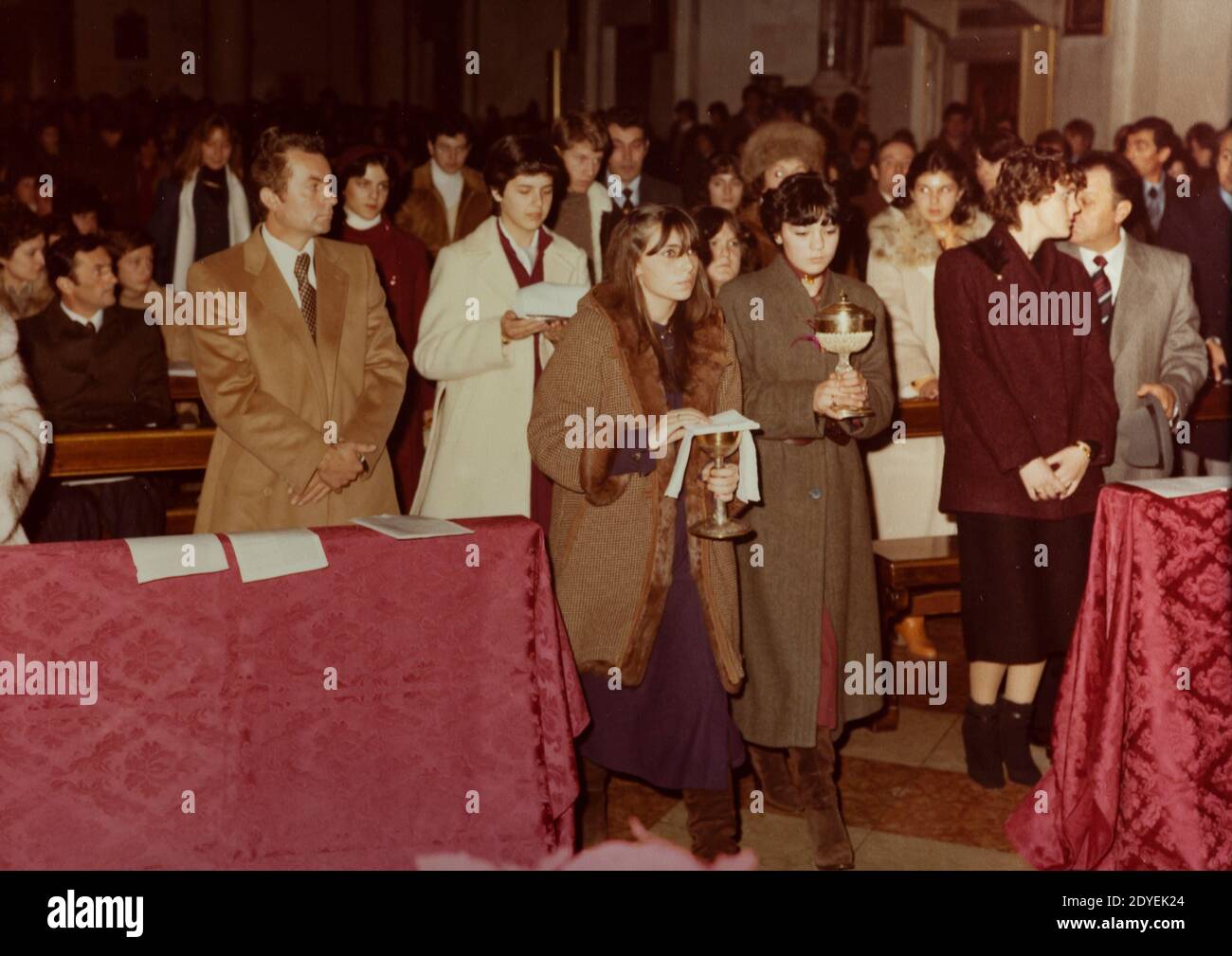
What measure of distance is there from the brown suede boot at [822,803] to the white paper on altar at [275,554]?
5.18ft

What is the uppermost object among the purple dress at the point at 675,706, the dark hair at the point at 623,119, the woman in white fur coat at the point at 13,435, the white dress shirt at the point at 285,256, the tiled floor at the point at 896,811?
the dark hair at the point at 623,119

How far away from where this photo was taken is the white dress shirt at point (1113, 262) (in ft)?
16.2

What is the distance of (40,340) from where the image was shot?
556cm

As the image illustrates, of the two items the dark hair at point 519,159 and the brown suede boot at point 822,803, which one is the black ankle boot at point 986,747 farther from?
the dark hair at point 519,159

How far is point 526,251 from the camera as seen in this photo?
15.9 ft

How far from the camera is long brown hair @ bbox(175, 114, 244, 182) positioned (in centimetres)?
836

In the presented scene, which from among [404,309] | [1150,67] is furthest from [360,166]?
[1150,67]

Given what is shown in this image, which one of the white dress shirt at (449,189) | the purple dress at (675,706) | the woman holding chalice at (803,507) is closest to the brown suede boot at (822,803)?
the woman holding chalice at (803,507)

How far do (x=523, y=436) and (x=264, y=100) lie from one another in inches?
527

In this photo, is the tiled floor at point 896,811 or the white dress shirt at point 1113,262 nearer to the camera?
the tiled floor at point 896,811

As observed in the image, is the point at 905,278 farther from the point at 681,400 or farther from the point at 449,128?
the point at 449,128

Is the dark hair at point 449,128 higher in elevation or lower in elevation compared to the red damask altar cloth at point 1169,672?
higher

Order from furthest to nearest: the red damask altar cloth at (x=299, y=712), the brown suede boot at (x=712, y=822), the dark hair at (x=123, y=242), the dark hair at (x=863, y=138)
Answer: the dark hair at (x=863, y=138) < the dark hair at (x=123, y=242) < the brown suede boot at (x=712, y=822) < the red damask altar cloth at (x=299, y=712)

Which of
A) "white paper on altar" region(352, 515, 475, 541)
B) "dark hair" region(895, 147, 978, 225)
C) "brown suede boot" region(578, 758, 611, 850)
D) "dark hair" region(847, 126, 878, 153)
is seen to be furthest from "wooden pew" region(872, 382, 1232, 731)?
"dark hair" region(847, 126, 878, 153)
